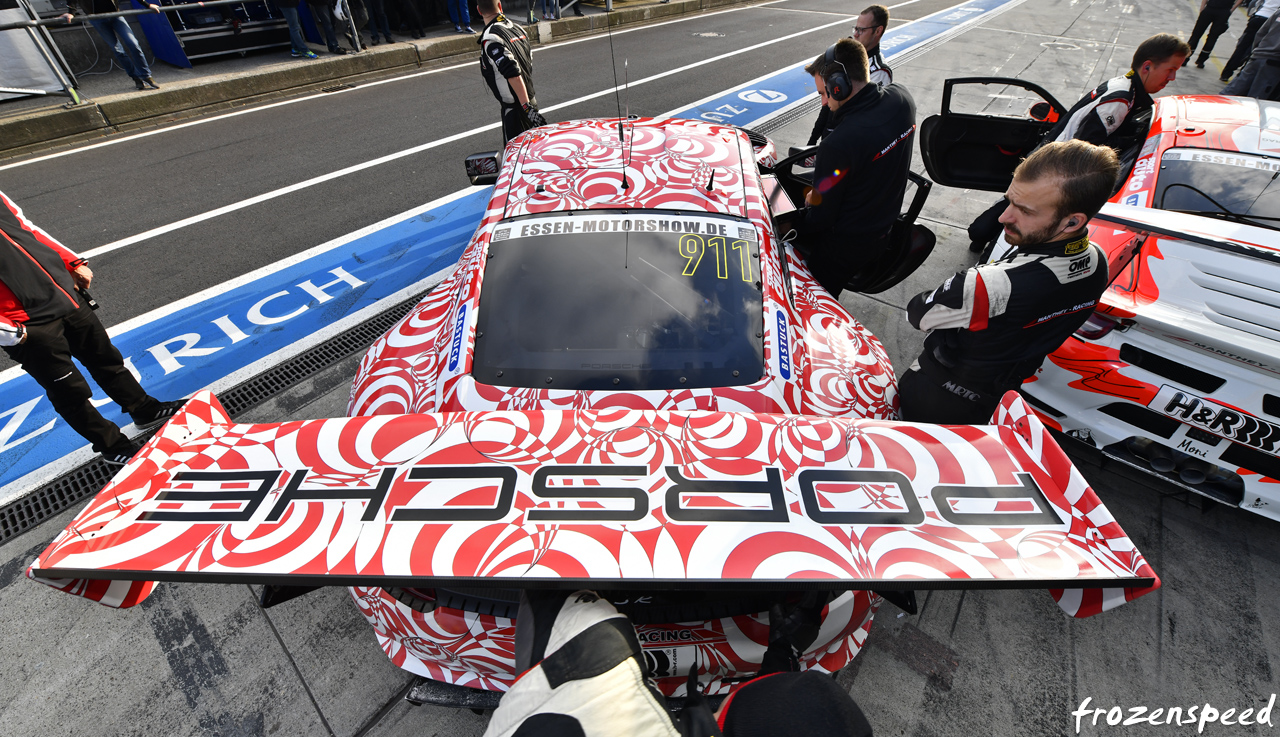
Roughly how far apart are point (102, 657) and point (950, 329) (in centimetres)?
361

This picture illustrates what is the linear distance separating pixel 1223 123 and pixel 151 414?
21.0 feet

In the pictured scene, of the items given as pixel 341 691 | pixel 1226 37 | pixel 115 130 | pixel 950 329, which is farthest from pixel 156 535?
pixel 1226 37

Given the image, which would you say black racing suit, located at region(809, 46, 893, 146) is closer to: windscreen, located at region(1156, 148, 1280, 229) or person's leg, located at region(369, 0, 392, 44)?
windscreen, located at region(1156, 148, 1280, 229)

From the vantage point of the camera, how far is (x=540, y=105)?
8.23 meters

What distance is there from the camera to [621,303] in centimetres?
222

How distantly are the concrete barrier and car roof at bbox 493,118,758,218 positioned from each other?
3.15 m

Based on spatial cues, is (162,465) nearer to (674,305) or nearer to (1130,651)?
(674,305)

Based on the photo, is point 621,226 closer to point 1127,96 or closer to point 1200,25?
point 1127,96

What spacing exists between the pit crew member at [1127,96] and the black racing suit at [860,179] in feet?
3.10

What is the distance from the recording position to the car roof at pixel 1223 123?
3.10 metres

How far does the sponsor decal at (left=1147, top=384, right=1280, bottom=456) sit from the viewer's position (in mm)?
2150

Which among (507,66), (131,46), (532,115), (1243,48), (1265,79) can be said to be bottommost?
(1243,48)

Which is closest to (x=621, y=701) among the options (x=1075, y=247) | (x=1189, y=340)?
(x=1075, y=247)

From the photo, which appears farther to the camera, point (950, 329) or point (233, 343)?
point (233, 343)
